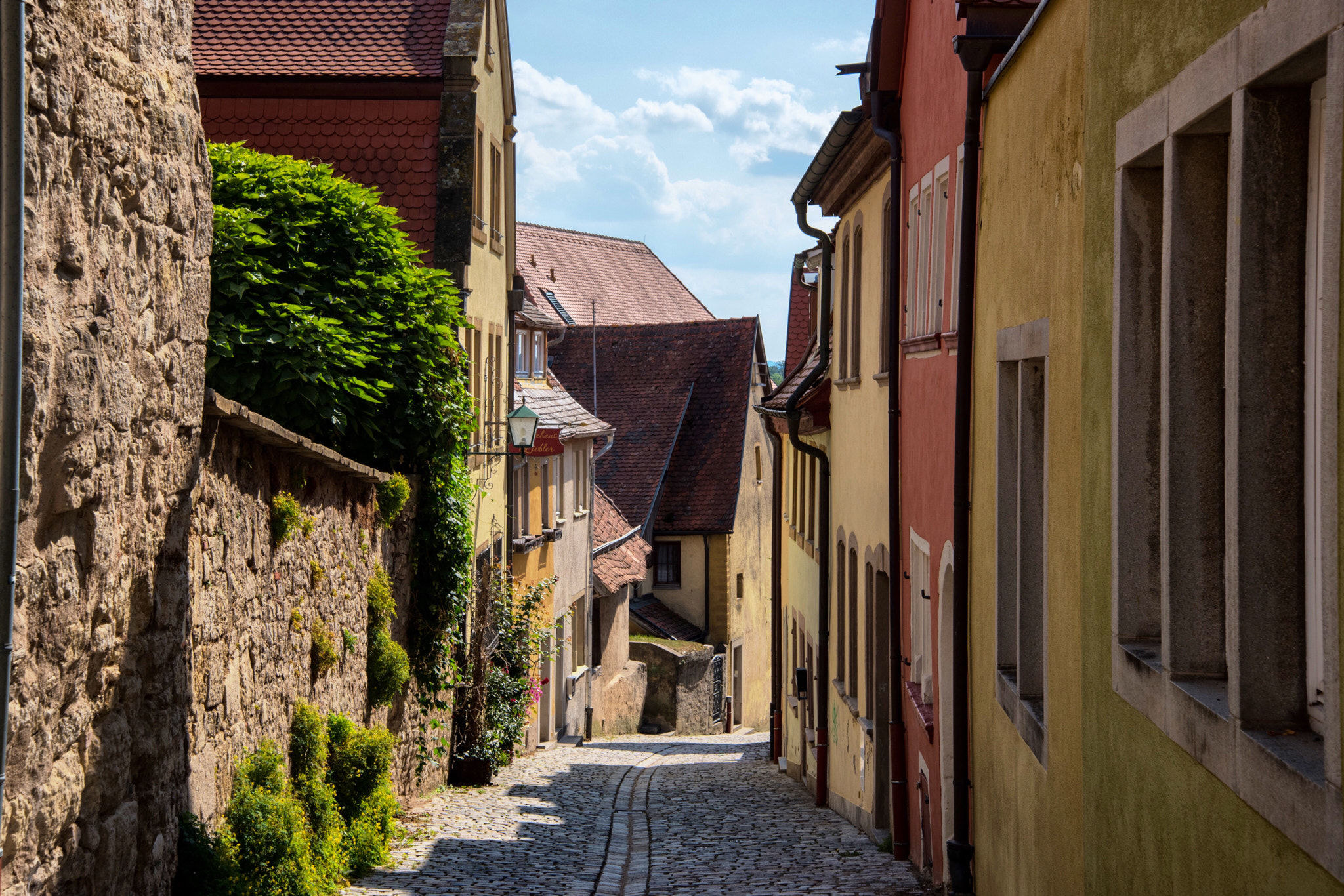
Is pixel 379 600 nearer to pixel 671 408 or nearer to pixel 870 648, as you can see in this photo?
pixel 870 648

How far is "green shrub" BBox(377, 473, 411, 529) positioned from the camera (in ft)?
37.8

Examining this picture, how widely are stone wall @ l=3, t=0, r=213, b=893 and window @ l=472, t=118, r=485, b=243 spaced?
1130 centimetres

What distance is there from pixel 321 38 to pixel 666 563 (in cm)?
2111

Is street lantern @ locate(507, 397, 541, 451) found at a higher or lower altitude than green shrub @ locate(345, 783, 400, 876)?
higher

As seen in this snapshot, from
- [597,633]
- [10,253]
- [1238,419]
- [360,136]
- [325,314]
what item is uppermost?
[360,136]

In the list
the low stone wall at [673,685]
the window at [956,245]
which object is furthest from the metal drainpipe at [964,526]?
the low stone wall at [673,685]

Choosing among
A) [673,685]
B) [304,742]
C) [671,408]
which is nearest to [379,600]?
[304,742]

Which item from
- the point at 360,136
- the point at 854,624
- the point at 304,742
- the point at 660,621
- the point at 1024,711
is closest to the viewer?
the point at 1024,711

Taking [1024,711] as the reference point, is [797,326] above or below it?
above

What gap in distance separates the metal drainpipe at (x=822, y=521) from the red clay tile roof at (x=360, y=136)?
14.8 feet

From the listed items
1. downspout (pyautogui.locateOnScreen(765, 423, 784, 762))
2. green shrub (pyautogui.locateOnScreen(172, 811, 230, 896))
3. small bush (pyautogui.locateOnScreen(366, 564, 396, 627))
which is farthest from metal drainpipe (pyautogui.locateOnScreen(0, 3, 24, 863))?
downspout (pyautogui.locateOnScreen(765, 423, 784, 762))

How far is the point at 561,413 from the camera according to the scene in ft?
83.9

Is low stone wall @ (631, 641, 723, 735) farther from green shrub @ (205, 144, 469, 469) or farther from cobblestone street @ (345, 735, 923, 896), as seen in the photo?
green shrub @ (205, 144, 469, 469)

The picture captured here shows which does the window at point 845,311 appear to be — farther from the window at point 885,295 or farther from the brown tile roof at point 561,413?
the brown tile roof at point 561,413
